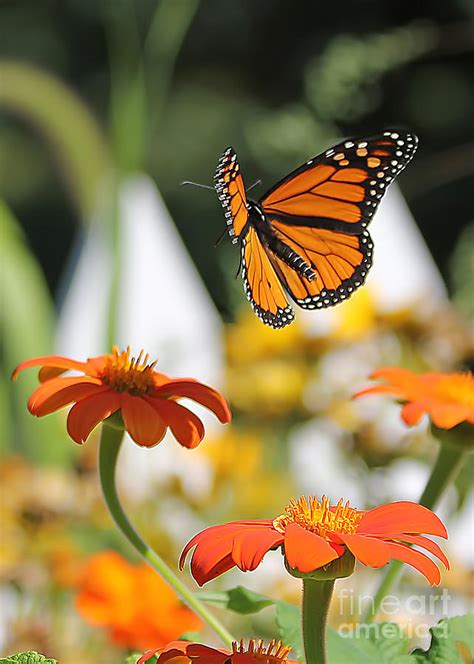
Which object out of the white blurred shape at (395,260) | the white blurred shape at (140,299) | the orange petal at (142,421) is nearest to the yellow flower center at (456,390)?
the orange petal at (142,421)

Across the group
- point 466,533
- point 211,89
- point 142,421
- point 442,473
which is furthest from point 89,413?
point 211,89

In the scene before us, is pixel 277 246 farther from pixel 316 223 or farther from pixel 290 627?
pixel 290 627

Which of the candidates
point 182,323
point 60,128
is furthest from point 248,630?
point 60,128

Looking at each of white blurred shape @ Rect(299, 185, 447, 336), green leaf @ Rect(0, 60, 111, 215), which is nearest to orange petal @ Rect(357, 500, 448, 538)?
white blurred shape @ Rect(299, 185, 447, 336)

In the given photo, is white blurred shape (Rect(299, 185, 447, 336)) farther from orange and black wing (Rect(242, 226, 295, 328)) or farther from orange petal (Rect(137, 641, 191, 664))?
orange petal (Rect(137, 641, 191, 664))

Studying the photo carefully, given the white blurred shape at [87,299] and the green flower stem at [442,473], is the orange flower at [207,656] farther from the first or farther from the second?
the white blurred shape at [87,299]

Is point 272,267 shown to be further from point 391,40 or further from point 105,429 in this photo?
point 391,40
